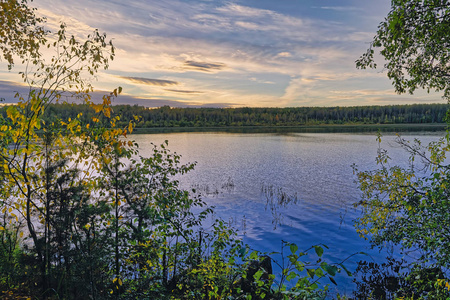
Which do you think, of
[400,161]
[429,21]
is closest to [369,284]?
[429,21]

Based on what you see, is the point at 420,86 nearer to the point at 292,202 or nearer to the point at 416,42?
the point at 416,42

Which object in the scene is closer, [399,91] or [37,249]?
[37,249]

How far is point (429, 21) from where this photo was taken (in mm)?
7242

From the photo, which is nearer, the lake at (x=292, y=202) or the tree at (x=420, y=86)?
the tree at (x=420, y=86)

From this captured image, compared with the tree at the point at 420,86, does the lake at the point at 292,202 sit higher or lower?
lower

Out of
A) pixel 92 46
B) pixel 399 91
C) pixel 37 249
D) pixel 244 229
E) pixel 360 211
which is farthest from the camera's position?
pixel 360 211

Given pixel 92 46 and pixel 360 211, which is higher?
pixel 92 46

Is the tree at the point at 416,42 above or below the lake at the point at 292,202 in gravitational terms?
above

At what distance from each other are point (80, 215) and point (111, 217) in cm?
105

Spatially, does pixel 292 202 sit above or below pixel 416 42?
below

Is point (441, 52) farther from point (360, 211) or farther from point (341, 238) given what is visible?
point (360, 211)

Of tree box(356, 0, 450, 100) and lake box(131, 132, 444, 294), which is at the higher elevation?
tree box(356, 0, 450, 100)

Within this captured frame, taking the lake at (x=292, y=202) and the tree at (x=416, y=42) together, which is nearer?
the tree at (x=416, y=42)

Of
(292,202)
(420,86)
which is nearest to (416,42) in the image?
(420,86)
